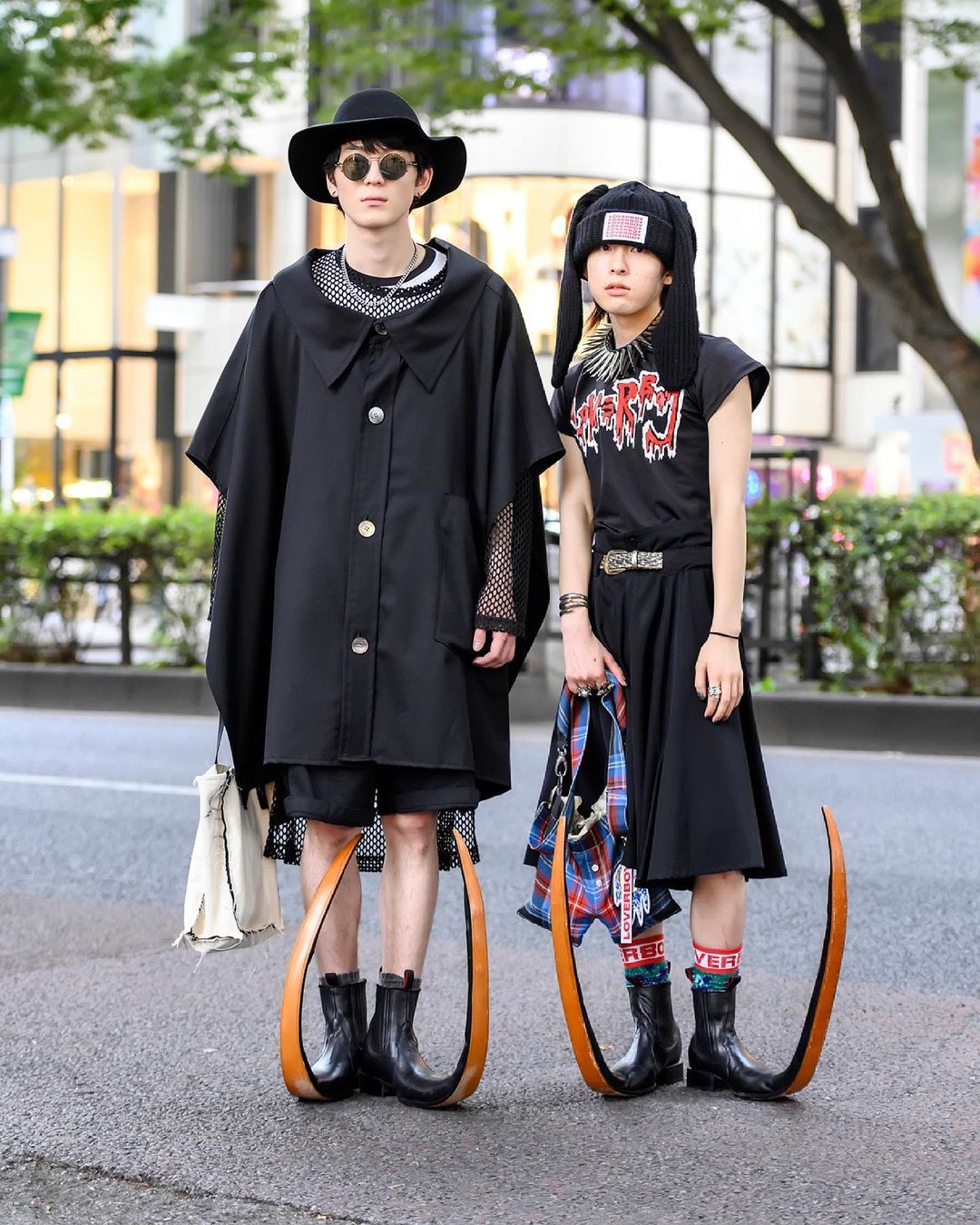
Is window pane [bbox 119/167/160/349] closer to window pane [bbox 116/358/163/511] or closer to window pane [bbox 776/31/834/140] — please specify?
window pane [bbox 116/358/163/511]

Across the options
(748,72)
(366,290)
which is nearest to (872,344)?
(748,72)

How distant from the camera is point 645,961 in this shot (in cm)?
404

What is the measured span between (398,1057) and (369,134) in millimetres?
1873

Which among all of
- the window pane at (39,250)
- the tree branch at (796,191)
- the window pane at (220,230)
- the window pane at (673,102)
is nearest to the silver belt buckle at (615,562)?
the tree branch at (796,191)

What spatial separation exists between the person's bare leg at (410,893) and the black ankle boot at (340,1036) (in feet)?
0.35

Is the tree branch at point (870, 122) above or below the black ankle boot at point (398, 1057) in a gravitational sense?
above

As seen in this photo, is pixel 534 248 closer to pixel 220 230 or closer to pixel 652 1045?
pixel 220 230

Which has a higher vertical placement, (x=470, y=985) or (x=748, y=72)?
(x=748, y=72)

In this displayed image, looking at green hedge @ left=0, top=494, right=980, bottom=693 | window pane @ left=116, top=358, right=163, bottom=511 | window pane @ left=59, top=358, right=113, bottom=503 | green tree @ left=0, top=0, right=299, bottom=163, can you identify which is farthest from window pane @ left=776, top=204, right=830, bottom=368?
green hedge @ left=0, top=494, right=980, bottom=693

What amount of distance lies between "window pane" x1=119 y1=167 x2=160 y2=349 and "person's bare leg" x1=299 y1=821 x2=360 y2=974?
105 feet

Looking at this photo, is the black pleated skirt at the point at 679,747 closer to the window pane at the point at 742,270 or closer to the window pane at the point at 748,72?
the window pane at the point at 742,270

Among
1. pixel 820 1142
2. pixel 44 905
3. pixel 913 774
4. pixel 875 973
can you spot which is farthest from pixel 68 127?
pixel 820 1142

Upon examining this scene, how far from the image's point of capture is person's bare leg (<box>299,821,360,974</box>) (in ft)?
13.1

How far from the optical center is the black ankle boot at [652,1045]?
399cm
